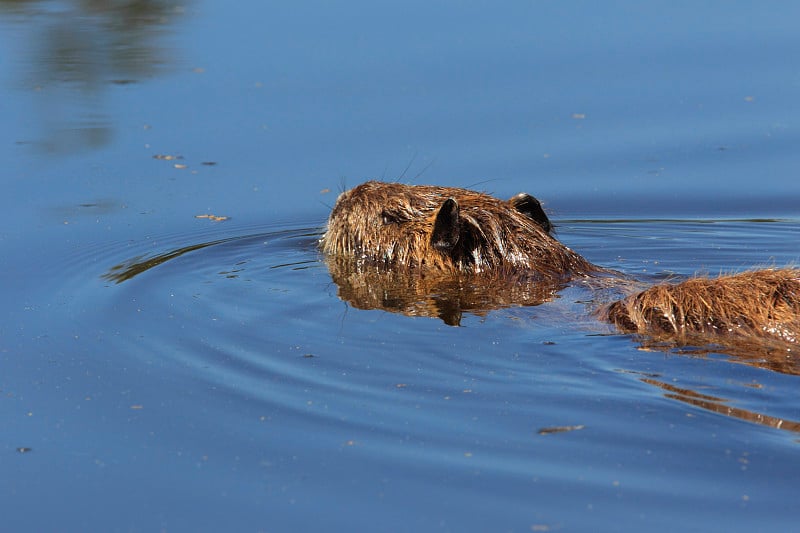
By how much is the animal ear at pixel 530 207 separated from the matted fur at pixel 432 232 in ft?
0.16

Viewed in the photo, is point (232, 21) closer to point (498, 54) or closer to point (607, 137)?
point (498, 54)

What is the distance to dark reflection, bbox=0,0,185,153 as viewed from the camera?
966cm

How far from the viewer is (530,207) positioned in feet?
22.6

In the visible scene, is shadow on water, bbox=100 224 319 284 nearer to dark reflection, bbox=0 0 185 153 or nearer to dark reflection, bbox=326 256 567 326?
dark reflection, bbox=326 256 567 326

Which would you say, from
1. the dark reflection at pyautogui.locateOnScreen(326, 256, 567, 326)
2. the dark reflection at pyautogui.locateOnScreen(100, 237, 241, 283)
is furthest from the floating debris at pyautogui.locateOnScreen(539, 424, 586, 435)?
the dark reflection at pyautogui.locateOnScreen(100, 237, 241, 283)

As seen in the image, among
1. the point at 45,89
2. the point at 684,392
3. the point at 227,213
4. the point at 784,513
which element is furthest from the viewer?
the point at 45,89

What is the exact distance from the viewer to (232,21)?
39.7ft

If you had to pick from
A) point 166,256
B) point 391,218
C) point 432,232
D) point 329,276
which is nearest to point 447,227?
point 432,232

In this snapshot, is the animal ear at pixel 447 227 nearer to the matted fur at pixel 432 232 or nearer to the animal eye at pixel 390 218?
the matted fur at pixel 432 232

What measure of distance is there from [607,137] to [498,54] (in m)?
1.87

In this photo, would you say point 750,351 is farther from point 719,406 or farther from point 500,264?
point 500,264

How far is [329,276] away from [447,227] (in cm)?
89

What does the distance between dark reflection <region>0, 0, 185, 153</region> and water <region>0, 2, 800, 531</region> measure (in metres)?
0.04

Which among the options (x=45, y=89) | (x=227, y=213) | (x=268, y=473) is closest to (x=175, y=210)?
(x=227, y=213)
